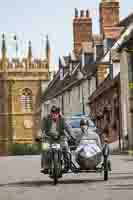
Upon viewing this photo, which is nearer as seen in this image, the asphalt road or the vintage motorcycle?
the asphalt road

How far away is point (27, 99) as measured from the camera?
105 meters

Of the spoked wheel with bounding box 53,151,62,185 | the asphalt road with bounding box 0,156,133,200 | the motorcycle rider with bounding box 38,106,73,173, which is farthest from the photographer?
the motorcycle rider with bounding box 38,106,73,173

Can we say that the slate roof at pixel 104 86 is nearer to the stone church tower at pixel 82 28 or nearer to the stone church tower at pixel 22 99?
the stone church tower at pixel 82 28

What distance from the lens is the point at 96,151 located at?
49.6 feet

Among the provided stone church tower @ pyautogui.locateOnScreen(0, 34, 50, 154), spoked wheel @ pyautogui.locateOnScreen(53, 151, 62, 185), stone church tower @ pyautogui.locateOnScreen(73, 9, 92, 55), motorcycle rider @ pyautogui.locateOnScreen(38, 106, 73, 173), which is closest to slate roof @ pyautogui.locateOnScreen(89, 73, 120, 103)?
stone church tower @ pyautogui.locateOnScreen(73, 9, 92, 55)

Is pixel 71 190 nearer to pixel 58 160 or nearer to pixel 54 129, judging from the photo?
pixel 58 160

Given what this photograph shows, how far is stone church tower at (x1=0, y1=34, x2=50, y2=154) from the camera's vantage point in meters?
104

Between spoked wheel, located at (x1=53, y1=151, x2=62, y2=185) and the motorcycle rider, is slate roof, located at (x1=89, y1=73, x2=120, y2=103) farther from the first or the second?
spoked wheel, located at (x1=53, y1=151, x2=62, y2=185)

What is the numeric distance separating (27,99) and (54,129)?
90097 millimetres

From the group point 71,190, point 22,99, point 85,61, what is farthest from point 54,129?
point 22,99

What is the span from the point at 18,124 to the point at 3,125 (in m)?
2.18

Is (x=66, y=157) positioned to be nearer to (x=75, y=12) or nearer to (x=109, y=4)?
(x=109, y=4)

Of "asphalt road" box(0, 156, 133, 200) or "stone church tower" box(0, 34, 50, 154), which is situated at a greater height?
"stone church tower" box(0, 34, 50, 154)

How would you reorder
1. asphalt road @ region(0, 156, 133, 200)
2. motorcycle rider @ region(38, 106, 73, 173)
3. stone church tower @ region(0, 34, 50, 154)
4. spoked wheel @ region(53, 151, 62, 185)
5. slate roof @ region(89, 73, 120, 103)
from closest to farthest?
1. asphalt road @ region(0, 156, 133, 200)
2. spoked wheel @ region(53, 151, 62, 185)
3. motorcycle rider @ region(38, 106, 73, 173)
4. slate roof @ region(89, 73, 120, 103)
5. stone church tower @ region(0, 34, 50, 154)
